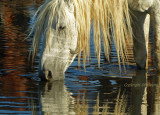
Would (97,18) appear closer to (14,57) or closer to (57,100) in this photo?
(57,100)

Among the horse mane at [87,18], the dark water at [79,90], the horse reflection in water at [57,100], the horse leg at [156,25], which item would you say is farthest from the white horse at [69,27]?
the horse leg at [156,25]

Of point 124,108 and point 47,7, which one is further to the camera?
point 47,7

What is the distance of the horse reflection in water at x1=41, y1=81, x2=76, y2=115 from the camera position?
4371 millimetres

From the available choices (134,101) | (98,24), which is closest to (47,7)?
(98,24)

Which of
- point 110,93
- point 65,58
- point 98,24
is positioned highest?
point 98,24

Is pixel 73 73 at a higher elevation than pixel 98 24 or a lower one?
lower

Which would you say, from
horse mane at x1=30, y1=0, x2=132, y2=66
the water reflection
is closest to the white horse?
horse mane at x1=30, y1=0, x2=132, y2=66

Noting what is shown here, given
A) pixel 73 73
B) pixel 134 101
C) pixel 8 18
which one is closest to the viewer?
pixel 134 101

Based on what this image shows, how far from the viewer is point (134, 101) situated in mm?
4867

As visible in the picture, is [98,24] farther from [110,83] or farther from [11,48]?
[11,48]

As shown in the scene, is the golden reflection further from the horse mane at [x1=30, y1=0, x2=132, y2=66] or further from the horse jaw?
the horse mane at [x1=30, y1=0, x2=132, y2=66]

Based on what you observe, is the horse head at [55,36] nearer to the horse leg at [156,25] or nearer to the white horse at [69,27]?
the white horse at [69,27]

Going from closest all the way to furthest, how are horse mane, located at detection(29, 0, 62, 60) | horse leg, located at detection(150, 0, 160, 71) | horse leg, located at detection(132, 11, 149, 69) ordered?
horse mane, located at detection(29, 0, 62, 60) < horse leg, located at detection(150, 0, 160, 71) < horse leg, located at detection(132, 11, 149, 69)

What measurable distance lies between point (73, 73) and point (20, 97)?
149 centimetres
